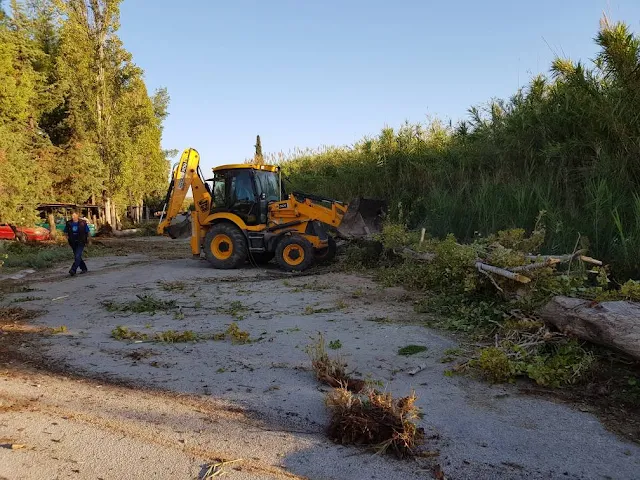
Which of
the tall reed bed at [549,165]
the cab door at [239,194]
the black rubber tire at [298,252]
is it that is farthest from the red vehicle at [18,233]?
the tall reed bed at [549,165]

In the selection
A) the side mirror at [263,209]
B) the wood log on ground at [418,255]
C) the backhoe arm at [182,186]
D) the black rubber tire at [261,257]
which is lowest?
the black rubber tire at [261,257]

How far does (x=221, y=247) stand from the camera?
13.9 metres

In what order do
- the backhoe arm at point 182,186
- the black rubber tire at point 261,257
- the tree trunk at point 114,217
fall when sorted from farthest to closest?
the tree trunk at point 114,217, the backhoe arm at point 182,186, the black rubber tire at point 261,257

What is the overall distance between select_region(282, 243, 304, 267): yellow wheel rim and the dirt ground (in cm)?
503

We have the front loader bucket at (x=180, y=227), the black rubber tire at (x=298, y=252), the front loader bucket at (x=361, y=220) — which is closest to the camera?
the front loader bucket at (x=361, y=220)

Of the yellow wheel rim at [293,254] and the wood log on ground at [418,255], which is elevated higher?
the wood log on ground at [418,255]

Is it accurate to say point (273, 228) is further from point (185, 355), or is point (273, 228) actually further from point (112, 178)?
point (112, 178)

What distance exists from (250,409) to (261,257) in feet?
33.9

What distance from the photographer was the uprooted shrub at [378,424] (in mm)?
3387

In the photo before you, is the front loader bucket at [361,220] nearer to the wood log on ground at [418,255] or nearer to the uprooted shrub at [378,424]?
the wood log on ground at [418,255]

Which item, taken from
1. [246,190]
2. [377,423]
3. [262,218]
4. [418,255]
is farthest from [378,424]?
[246,190]

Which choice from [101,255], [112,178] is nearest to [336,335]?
[101,255]

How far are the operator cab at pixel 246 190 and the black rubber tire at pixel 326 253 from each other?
174cm

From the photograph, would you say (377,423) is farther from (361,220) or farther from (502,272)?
(361,220)
